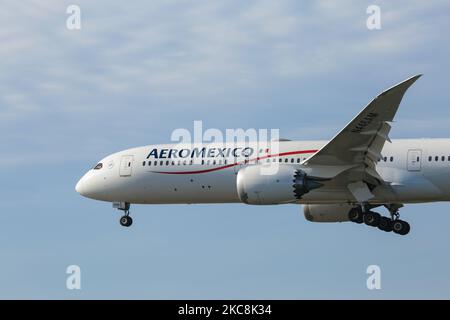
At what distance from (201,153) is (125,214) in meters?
Answer: 4.95

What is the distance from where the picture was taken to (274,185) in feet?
129

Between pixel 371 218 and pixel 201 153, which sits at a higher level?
pixel 201 153

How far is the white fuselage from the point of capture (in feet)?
133

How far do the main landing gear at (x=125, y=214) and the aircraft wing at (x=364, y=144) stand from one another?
30.8 ft

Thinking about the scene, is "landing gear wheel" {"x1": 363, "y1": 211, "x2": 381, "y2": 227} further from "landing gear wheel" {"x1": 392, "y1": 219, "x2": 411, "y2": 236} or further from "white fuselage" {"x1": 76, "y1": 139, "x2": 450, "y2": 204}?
"landing gear wheel" {"x1": 392, "y1": 219, "x2": 411, "y2": 236}

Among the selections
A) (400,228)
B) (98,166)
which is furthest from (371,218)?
(98,166)

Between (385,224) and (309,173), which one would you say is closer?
(309,173)

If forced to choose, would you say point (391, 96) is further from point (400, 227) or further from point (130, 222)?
point (130, 222)

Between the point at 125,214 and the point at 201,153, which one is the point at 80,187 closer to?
the point at 125,214

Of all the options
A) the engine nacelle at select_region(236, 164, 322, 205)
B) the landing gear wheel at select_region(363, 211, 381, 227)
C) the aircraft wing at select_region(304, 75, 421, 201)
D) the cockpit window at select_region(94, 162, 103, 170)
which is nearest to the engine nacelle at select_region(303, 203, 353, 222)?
the landing gear wheel at select_region(363, 211, 381, 227)

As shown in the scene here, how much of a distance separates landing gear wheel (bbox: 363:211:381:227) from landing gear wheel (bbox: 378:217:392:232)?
22 cm

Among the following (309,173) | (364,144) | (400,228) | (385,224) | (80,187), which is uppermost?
(80,187)

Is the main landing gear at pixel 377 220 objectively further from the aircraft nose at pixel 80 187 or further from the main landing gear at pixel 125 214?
the aircraft nose at pixel 80 187

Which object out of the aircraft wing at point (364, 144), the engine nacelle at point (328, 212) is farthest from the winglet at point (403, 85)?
the engine nacelle at point (328, 212)
